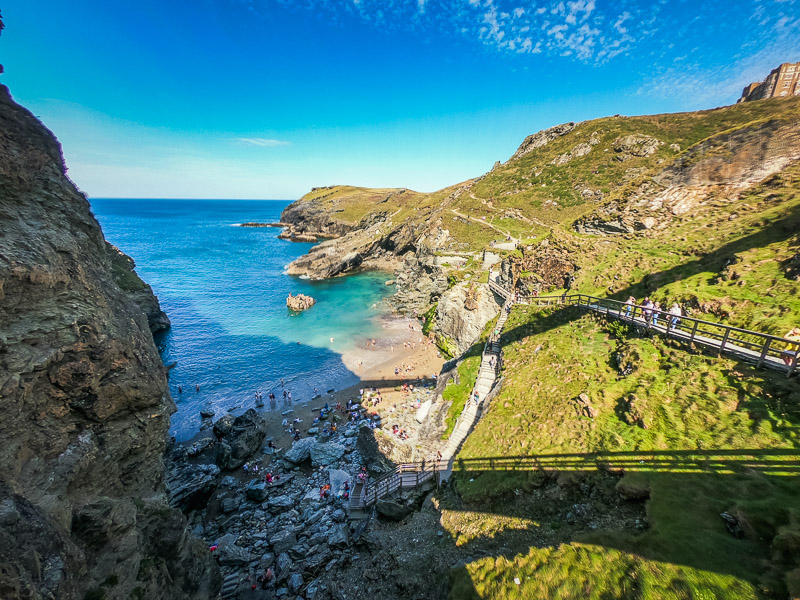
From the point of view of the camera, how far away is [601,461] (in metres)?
10.7

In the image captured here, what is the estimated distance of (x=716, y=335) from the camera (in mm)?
11875

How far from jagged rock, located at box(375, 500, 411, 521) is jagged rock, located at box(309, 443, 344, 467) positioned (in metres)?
9.13

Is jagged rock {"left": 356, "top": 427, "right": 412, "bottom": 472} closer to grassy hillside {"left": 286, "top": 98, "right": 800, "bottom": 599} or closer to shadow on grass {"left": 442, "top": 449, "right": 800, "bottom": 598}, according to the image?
grassy hillside {"left": 286, "top": 98, "right": 800, "bottom": 599}

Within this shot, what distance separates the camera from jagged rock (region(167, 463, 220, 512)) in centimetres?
1961

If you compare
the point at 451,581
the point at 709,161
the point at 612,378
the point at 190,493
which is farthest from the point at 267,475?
the point at 709,161

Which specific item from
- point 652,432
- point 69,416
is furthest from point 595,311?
point 69,416

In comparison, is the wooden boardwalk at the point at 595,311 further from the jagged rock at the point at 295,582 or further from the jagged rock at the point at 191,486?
the jagged rock at the point at 191,486

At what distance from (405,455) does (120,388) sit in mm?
18053

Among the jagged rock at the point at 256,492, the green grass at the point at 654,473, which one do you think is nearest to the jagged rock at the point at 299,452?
the jagged rock at the point at 256,492

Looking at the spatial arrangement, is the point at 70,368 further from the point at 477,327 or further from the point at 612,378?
the point at 477,327

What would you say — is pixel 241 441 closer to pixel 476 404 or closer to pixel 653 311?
pixel 476 404

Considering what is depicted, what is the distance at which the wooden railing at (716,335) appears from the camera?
9.90 m

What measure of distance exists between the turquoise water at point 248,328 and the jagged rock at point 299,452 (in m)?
8.72

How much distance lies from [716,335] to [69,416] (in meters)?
24.7
